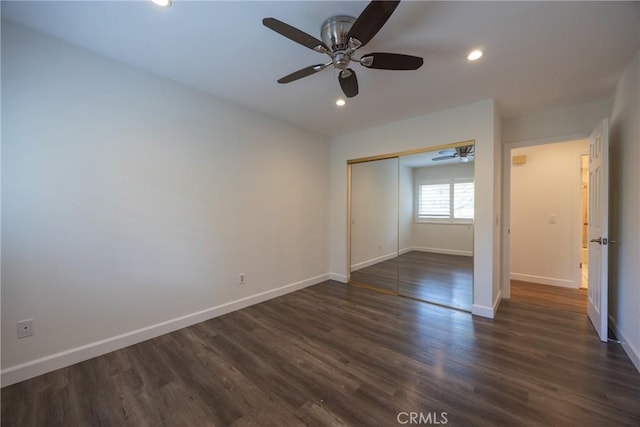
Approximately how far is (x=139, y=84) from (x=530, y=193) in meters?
5.70

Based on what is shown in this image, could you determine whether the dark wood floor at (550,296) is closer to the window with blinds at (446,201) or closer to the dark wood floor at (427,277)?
the dark wood floor at (427,277)

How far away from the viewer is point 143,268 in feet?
7.80

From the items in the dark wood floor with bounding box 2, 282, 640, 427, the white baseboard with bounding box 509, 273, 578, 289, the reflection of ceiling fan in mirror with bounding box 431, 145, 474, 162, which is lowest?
the dark wood floor with bounding box 2, 282, 640, 427

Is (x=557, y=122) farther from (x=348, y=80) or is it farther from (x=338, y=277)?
(x=338, y=277)

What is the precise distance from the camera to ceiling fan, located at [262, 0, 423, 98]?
1408mm

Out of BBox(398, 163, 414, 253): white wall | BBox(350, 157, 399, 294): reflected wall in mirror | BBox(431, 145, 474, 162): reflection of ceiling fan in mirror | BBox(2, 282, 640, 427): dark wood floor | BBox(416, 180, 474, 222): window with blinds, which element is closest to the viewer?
BBox(2, 282, 640, 427): dark wood floor

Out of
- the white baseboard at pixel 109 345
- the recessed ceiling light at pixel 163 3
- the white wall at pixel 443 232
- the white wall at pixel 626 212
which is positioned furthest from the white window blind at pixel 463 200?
the recessed ceiling light at pixel 163 3

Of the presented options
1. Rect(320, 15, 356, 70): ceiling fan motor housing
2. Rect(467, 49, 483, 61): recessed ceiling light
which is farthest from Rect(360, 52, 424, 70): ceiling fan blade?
Rect(467, 49, 483, 61): recessed ceiling light

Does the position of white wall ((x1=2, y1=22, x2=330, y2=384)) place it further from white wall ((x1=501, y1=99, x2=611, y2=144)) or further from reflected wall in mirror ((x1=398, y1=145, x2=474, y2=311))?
white wall ((x1=501, y1=99, x2=611, y2=144))

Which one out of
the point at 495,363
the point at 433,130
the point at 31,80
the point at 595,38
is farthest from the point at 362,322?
the point at 31,80

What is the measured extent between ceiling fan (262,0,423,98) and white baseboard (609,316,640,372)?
2828mm

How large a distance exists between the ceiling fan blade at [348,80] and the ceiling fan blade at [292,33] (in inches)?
10.8

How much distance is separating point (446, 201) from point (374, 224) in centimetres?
129

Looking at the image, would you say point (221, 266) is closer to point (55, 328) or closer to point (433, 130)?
point (55, 328)
